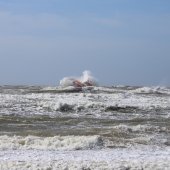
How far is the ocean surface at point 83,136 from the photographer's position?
2342 cm

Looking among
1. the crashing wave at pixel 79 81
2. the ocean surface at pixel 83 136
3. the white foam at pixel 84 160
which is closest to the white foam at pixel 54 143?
the ocean surface at pixel 83 136

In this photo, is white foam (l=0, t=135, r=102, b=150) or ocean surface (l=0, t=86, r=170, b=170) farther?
white foam (l=0, t=135, r=102, b=150)

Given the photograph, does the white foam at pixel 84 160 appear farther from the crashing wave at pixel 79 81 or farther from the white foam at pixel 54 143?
the crashing wave at pixel 79 81

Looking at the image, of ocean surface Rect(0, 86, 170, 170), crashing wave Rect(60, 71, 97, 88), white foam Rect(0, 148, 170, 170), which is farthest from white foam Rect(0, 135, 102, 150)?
crashing wave Rect(60, 71, 97, 88)

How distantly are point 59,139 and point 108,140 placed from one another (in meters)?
2.90

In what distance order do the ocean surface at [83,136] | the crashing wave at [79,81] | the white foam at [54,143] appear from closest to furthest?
the ocean surface at [83,136], the white foam at [54,143], the crashing wave at [79,81]

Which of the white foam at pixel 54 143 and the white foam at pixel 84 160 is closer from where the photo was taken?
the white foam at pixel 84 160

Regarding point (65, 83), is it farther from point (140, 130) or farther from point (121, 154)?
point (121, 154)

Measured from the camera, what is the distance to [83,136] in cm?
3105

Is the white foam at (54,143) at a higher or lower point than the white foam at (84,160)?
higher

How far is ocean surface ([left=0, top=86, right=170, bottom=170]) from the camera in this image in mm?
23417

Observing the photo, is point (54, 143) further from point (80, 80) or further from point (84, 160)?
point (80, 80)

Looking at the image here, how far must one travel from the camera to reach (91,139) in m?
29.2

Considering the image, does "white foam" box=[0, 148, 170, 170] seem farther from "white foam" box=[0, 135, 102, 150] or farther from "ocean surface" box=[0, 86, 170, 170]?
"white foam" box=[0, 135, 102, 150]
